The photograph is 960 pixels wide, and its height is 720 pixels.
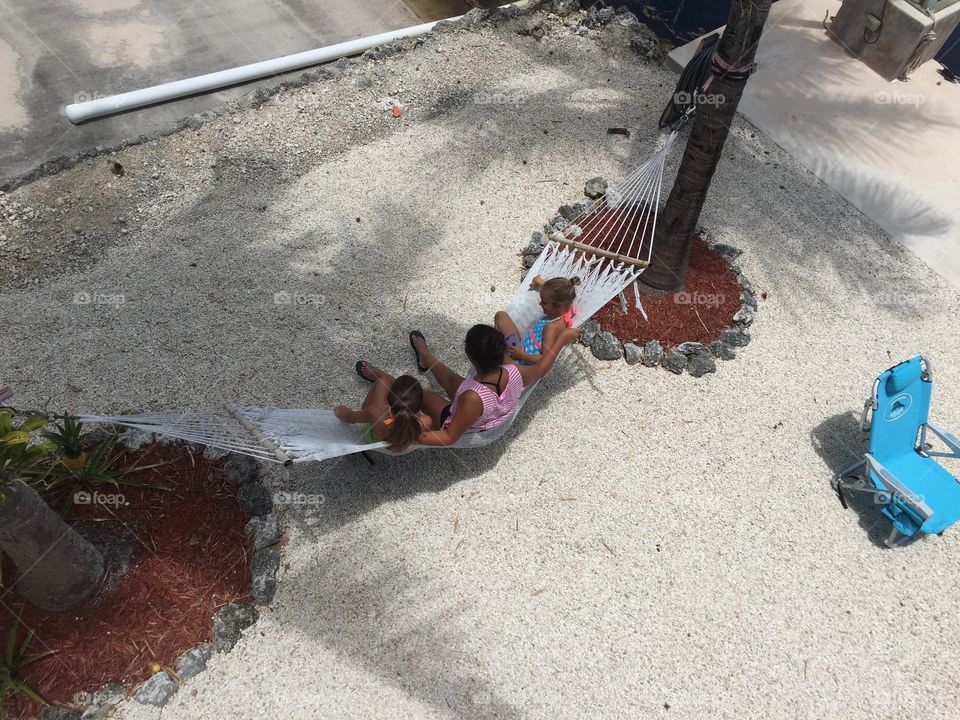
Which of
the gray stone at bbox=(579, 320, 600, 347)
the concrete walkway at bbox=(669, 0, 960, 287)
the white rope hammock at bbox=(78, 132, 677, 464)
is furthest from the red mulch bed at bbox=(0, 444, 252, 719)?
the concrete walkway at bbox=(669, 0, 960, 287)

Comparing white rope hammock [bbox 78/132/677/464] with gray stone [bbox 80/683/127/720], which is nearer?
gray stone [bbox 80/683/127/720]

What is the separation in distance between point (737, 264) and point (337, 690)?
304 cm

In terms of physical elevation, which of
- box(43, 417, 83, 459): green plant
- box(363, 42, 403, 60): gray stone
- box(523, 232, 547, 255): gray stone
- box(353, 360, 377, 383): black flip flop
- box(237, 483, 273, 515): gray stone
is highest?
box(363, 42, 403, 60): gray stone

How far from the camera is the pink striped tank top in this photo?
262cm

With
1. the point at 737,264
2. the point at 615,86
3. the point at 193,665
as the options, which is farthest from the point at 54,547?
the point at 615,86

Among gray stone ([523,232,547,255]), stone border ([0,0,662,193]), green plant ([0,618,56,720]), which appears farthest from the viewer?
stone border ([0,0,662,193])

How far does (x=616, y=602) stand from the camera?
2.62m

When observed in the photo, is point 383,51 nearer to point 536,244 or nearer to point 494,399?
point 536,244

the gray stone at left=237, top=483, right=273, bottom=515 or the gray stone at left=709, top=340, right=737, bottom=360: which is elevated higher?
the gray stone at left=709, top=340, right=737, bottom=360

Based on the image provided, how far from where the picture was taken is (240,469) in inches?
110

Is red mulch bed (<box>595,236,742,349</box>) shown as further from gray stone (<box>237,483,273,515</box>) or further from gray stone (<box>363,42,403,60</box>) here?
gray stone (<box>363,42,403,60</box>)

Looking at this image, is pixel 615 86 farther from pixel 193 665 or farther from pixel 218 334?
pixel 193 665

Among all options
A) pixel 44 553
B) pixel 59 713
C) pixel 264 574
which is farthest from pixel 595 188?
pixel 59 713

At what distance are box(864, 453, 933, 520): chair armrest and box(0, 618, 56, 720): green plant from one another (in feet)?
10.6
